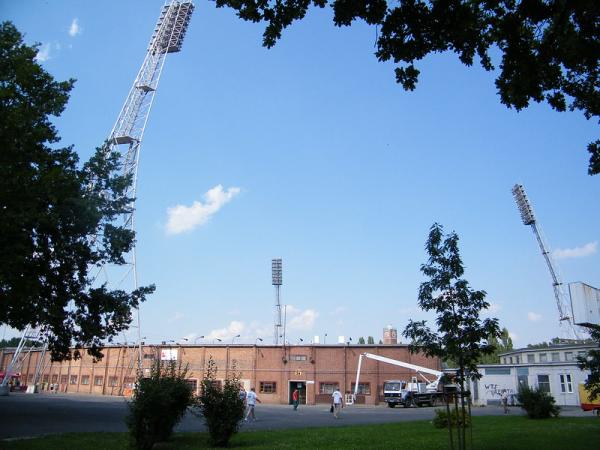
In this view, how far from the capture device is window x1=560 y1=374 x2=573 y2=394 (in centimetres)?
4544

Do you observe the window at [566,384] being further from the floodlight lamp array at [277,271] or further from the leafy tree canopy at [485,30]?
the leafy tree canopy at [485,30]

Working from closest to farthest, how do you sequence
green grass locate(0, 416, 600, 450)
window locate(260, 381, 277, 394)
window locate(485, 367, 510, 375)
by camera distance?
green grass locate(0, 416, 600, 450), window locate(485, 367, 510, 375), window locate(260, 381, 277, 394)

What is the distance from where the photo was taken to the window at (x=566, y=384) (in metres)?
45.4

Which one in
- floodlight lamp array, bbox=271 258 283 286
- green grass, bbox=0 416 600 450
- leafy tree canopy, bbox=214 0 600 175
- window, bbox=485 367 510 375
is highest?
floodlight lamp array, bbox=271 258 283 286

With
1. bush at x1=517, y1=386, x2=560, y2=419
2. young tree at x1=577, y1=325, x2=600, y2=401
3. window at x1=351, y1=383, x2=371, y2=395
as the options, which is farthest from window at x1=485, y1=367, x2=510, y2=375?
young tree at x1=577, y1=325, x2=600, y2=401

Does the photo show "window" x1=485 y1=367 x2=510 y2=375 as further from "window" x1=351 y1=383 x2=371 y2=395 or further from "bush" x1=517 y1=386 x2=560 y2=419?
"bush" x1=517 y1=386 x2=560 y2=419

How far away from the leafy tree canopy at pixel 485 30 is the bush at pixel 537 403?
68.0 ft

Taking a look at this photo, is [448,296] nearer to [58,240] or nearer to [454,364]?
[454,364]

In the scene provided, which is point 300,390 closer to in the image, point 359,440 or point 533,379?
point 533,379

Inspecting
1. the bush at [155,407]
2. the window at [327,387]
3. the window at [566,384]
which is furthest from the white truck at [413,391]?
the bush at [155,407]

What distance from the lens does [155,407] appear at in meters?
13.8

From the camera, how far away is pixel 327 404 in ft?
172

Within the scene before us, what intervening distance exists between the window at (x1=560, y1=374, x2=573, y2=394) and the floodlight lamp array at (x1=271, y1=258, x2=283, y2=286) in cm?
3747

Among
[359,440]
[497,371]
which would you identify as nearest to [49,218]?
[359,440]
